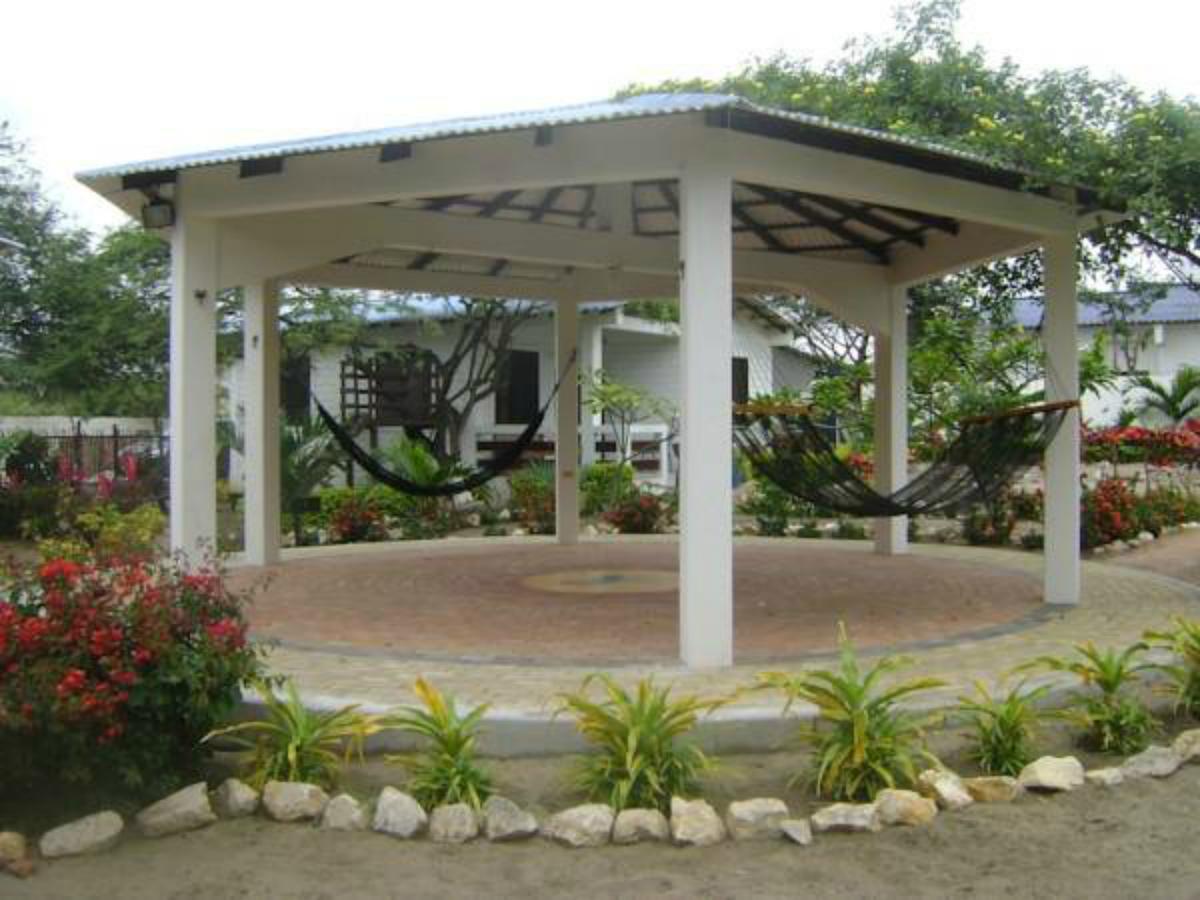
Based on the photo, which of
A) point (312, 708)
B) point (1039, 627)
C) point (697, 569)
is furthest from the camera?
point (1039, 627)

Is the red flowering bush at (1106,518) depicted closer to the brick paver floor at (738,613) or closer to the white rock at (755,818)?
the brick paver floor at (738,613)

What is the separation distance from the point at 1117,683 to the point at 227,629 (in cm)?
358

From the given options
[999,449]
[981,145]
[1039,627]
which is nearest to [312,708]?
[1039,627]

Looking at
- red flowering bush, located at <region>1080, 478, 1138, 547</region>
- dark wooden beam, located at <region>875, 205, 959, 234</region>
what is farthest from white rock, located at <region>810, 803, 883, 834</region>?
red flowering bush, located at <region>1080, 478, 1138, 547</region>

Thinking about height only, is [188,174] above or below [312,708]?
above

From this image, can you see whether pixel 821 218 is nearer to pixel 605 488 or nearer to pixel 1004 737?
pixel 1004 737

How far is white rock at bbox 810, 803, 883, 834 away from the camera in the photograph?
3.84m

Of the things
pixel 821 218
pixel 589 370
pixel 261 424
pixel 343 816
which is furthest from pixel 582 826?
pixel 589 370

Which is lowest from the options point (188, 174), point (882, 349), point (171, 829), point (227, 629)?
point (171, 829)

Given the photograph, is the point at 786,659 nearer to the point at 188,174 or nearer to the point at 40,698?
the point at 40,698

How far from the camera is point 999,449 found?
299 inches

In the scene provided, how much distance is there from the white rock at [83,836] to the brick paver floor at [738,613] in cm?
134

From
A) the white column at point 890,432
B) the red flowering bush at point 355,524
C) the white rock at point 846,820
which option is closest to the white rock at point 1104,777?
the white rock at point 846,820

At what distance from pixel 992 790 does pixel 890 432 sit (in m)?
7.41
